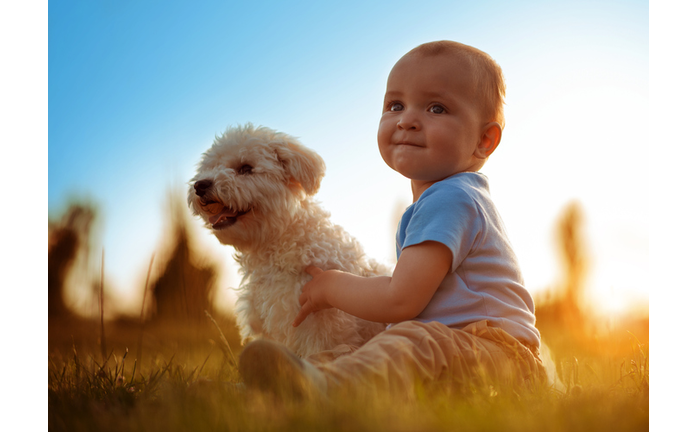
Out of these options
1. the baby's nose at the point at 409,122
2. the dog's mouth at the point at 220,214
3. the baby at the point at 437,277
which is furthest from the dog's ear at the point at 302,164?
the baby's nose at the point at 409,122

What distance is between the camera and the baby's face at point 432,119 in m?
1.78

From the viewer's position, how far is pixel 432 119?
1.79 meters

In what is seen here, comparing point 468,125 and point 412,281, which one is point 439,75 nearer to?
point 468,125

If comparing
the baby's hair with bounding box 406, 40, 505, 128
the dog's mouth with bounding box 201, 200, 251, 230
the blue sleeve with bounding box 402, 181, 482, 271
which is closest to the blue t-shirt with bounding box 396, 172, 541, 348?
the blue sleeve with bounding box 402, 181, 482, 271

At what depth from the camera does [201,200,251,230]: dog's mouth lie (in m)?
2.09

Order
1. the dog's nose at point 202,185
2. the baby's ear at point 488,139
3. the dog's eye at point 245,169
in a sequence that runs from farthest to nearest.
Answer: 1. the dog's eye at point 245,169
2. the dog's nose at point 202,185
3. the baby's ear at point 488,139

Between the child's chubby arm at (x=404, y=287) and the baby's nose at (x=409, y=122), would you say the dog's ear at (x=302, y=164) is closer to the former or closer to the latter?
the baby's nose at (x=409, y=122)

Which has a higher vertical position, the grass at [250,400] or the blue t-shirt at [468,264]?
the blue t-shirt at [468,264]

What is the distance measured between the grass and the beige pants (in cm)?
5

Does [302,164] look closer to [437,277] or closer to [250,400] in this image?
[437,277]

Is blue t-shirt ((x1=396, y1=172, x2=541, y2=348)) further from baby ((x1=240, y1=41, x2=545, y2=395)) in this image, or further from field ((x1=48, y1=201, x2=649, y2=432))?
field ((x1=48, y1=201, x2=649, y2=432))

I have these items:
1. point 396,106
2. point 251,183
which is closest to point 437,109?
point 396,106

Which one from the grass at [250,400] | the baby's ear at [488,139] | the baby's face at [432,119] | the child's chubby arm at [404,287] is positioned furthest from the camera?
the baby's ear at [488,139]

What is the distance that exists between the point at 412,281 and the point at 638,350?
1222 mm
